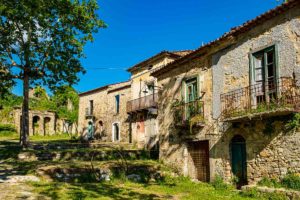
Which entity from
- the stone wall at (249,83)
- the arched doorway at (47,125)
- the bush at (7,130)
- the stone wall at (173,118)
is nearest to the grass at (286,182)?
the stone wall at (249,83)

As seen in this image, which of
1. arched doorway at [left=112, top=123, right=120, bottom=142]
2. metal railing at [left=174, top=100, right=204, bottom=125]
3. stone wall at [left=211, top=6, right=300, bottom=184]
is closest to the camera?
stone wall at [left=211, top=6, right=300, bottom=184]

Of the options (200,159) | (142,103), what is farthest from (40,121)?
(200,159)

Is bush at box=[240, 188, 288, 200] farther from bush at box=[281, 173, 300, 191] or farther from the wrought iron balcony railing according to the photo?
the wrought iron balcony railing

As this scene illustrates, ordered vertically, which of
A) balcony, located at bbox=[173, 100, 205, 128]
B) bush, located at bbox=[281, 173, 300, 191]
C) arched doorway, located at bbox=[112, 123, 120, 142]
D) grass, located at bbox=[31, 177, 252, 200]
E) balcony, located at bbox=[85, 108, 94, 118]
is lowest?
grass, located at bbox=[31, 177, 252, 200]

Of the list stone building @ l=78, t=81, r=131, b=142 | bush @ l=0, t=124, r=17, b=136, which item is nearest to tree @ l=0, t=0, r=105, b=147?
stone building @ l=78, t=81, r=131, b=142

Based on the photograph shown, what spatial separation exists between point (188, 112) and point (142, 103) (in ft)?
33.3

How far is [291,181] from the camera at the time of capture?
8.50m

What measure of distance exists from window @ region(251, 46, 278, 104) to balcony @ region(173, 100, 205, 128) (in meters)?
2.80

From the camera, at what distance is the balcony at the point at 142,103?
21.8m

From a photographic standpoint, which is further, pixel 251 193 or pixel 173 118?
pixel 173 118

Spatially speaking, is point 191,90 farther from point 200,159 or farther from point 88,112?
point 88,112

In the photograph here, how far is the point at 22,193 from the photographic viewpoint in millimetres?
8898

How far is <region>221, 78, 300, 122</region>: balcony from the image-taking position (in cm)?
865

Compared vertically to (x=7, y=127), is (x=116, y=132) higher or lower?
lower
